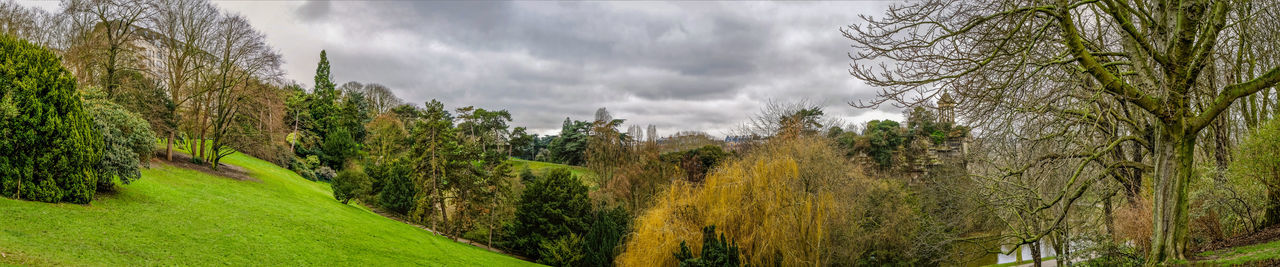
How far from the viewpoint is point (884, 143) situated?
37906 millimetres

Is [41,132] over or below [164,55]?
below

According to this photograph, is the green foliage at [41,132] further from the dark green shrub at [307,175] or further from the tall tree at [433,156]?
the dark green shrub at [307,175]

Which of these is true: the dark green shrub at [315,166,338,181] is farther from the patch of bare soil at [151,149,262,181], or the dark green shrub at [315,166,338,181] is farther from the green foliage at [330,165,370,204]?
the patch of bare soil at [151,149,262,181]

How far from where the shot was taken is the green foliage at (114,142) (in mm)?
11188

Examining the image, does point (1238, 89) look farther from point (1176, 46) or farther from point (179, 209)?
point (179, 209)

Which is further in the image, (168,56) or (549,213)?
(168,56)

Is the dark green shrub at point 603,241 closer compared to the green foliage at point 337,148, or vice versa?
the dark green shrub at point 603,241

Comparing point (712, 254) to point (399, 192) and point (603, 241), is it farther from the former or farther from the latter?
point (399, 192)

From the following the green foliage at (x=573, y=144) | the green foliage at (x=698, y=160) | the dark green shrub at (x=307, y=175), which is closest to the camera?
the dark green shrub at (x=307, y=175)

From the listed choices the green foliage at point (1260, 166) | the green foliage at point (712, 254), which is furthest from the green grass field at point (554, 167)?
the green foliage at point (1260, 166)

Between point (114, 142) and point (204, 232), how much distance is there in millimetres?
3006

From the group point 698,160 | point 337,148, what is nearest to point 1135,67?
point 698,160

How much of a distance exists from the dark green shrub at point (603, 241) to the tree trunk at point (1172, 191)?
13.1m

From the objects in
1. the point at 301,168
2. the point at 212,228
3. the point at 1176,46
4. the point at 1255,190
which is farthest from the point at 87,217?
the point at 301,168
